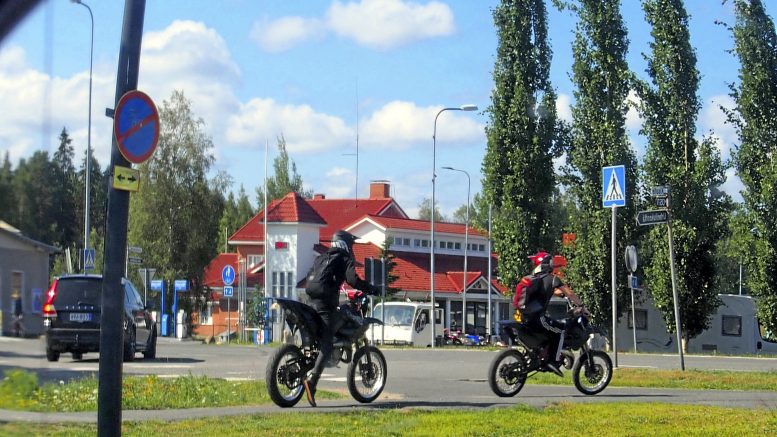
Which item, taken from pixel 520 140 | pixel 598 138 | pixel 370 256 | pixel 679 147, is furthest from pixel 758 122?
pixel 370 256

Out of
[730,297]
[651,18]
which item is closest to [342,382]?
[651,18]

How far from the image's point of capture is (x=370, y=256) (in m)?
64.0

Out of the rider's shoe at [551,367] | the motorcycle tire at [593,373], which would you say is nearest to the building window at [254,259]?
the motorcycle tire at [593,373]

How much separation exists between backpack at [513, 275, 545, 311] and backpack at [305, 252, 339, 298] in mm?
3089

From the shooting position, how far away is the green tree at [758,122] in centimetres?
4419

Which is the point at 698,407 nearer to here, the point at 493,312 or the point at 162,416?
the point at 162,416

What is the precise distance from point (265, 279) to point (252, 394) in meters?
54.2

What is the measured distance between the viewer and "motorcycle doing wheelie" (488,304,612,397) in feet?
44.1

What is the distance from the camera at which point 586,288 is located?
50.8m

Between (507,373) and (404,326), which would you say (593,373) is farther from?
(404,326)

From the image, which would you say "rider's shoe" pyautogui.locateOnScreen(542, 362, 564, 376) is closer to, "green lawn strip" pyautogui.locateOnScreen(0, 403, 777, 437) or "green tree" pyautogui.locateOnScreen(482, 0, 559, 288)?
"green lawn strip" pyautogui.locateOnScreen(0, 403, 777, 437)

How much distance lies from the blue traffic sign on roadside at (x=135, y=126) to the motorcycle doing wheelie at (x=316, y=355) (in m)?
3.32

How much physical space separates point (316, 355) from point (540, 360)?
11.3 ft

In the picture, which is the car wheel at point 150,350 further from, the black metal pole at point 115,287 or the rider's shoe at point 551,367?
the black metal pole at point 115,287
